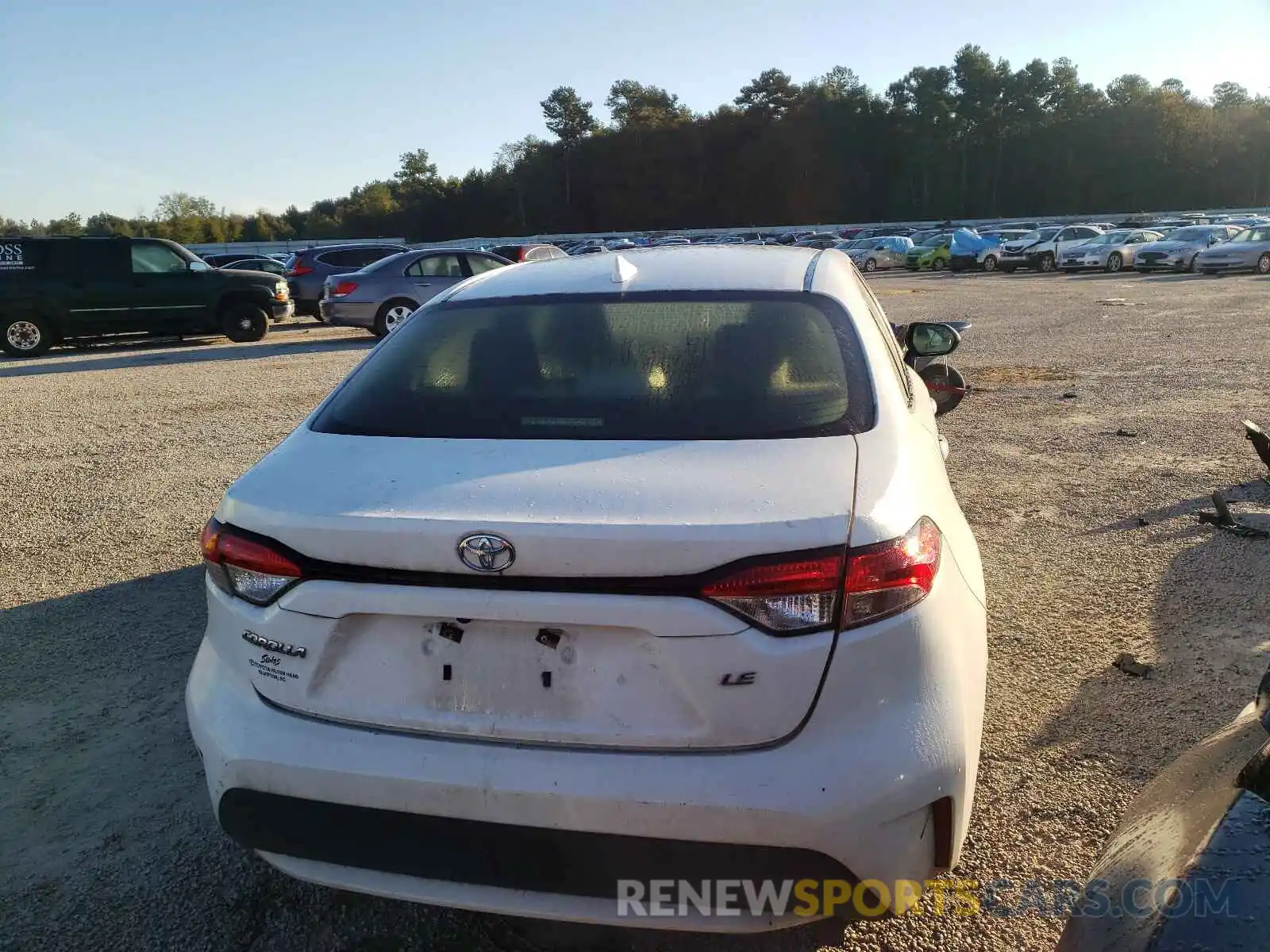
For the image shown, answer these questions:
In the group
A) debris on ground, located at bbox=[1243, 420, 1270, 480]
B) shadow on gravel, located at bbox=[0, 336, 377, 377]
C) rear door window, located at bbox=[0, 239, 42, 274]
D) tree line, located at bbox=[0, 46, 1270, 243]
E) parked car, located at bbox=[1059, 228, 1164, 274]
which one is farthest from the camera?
tree line, located at bbox=[0, 46, 1270, 243]

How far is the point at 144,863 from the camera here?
8.58 ft

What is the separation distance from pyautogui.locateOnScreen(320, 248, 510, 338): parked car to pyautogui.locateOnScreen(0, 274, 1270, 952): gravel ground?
239 inches

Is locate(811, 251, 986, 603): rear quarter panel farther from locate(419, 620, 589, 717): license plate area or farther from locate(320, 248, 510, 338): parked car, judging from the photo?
locate(320, 248, 510, 338): parked car

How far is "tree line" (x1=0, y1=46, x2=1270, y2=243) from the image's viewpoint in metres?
83.2

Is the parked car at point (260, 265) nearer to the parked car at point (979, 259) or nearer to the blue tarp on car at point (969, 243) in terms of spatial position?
the parked car at point (979, 259)

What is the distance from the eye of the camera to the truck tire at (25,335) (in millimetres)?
14852

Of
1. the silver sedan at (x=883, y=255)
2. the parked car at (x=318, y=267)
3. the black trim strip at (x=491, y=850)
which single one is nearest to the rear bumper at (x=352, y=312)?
the parked car at (x=318, y=267)

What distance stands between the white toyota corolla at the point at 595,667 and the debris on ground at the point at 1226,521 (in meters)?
3.59

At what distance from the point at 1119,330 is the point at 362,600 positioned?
14891 millimetres

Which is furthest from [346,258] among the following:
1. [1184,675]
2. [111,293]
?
[1184,675]

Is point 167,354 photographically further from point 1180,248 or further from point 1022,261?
point 1022,261

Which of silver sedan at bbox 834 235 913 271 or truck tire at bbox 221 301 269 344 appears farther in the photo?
silver sedan at bbox 834 235 913 271

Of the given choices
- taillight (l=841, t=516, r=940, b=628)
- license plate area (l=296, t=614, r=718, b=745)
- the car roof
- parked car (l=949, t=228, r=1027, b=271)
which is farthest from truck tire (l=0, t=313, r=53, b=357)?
parked car (l=949, t=228, r=1027, b=271)

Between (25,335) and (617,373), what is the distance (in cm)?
1604
